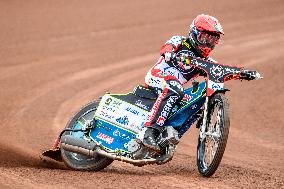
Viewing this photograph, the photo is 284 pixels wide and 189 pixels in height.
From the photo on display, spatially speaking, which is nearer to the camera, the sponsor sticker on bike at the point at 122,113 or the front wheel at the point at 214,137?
the front wheel at the point at 214,137

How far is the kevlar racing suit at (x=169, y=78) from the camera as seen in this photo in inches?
392

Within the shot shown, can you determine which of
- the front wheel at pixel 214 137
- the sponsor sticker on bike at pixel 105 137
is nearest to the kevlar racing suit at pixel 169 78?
the front wheel at pixel 214 137

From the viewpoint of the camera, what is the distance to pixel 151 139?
32.9ft

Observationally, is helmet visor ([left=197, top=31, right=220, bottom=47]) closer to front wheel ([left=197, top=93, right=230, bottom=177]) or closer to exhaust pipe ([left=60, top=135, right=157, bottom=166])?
front wheel ([left=197, top=93, right=230, bottom=177])

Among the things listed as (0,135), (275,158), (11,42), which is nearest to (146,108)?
(275,158)

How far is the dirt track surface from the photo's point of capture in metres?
9.94

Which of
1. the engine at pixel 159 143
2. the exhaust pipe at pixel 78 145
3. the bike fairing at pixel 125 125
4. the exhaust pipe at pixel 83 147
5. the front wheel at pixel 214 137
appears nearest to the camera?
the front wheel at pixel 214 137

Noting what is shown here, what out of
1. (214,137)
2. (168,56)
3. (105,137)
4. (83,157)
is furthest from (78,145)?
(214,137)

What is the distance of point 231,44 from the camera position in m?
26.8

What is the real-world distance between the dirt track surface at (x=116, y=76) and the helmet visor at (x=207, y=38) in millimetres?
1650

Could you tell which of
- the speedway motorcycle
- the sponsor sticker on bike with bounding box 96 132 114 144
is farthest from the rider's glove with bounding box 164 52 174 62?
the sponsor sticker on bike with bounding box 96 132 114 144

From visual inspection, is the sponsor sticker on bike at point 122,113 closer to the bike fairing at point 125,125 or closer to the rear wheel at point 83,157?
the bike fairing at point 125,125

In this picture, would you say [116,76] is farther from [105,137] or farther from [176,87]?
[176,87]

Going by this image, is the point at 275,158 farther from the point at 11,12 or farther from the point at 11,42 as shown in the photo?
the point at 11,12
